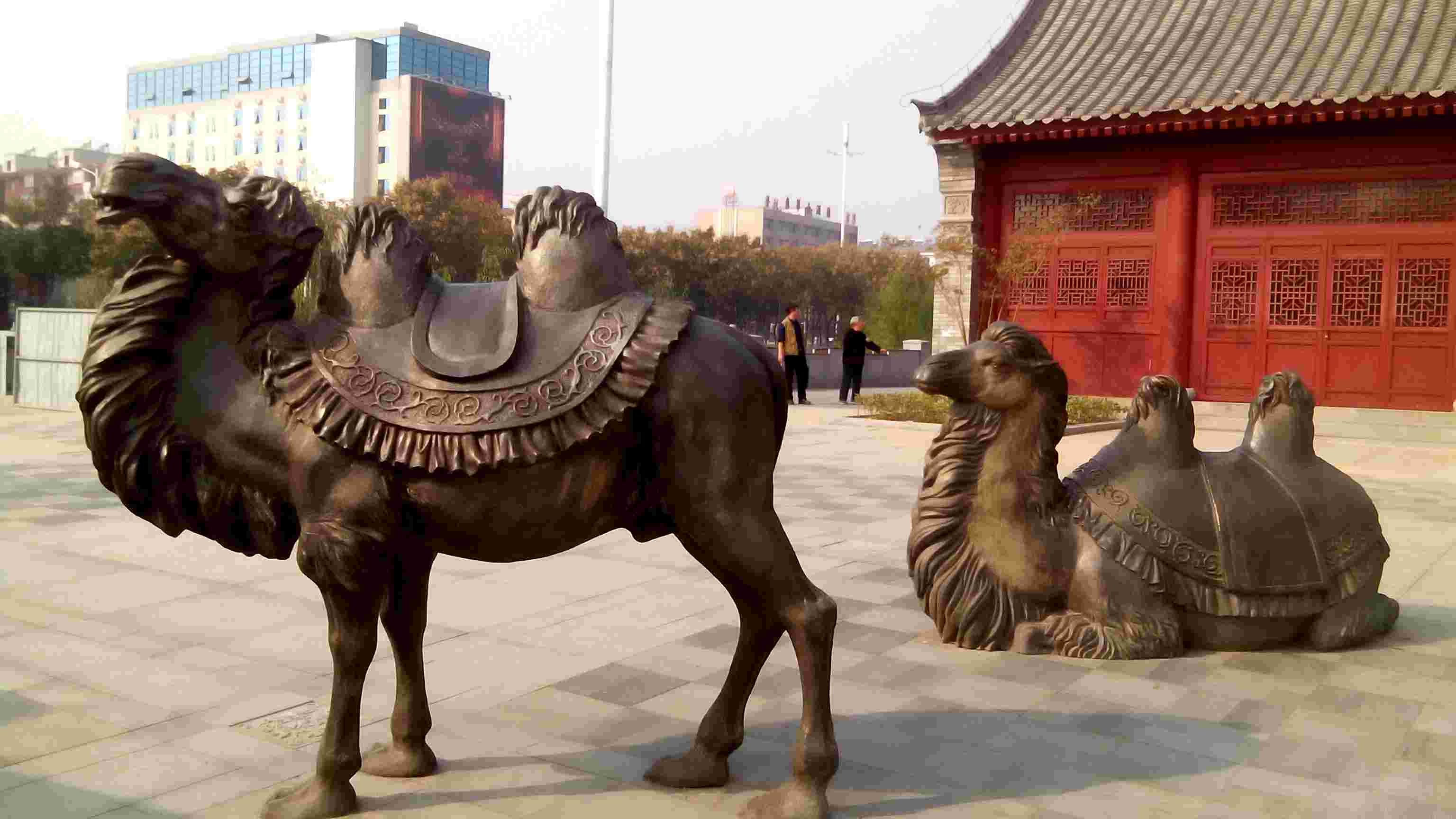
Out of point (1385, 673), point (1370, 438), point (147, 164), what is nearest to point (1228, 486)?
point (1385, 673)

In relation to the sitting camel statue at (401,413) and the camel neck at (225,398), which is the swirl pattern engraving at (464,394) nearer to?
the sitting camel statue at (401,413)

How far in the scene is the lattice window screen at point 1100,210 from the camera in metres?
15.7

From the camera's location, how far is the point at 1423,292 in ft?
46.7

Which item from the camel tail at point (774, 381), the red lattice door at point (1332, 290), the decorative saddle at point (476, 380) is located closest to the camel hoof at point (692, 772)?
the camel tail at point (774, 381)

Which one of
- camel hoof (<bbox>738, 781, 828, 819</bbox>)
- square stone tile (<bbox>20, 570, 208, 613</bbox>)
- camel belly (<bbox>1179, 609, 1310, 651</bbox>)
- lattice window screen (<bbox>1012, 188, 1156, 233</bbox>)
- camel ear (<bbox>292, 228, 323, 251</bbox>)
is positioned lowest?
square stone tile (<bbox>20, 570, 208, 613</bbox>)

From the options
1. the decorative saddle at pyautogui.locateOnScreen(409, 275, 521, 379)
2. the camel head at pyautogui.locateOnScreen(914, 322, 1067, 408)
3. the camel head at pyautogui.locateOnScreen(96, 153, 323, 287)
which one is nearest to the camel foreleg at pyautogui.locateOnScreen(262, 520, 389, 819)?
the decorative saddle at pyautogui.locateOnScreen(409, 275, 521, 379)

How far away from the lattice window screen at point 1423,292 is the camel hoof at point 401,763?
14.6m

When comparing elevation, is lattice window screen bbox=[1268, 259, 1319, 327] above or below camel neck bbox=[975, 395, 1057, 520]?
above

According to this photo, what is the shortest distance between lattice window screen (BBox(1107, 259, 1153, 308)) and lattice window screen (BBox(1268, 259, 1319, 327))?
5.03 ft

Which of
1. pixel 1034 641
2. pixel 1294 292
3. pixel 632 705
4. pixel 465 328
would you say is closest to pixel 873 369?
pixel 1294 292

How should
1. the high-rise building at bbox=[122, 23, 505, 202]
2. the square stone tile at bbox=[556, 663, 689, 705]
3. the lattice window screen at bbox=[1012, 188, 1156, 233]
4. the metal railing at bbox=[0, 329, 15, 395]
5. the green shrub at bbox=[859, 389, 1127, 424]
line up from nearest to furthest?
the square stone tile at bbox=[556, 663, 689, 705], the green shrub at bbox=[859, 389, 1127, 424], the lattice window screen at bbox=[1012, 188, 1156, 233], the metal railing at bbox=[0, 329, 15, 395], the high-rise building at bbox=[122, 23, 505, 202]

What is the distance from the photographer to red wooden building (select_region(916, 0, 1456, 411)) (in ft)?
46.5

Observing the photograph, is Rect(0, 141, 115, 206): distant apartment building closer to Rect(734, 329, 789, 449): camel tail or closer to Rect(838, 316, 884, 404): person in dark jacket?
Rect(838, 316, 884, 404): person in dark jacket

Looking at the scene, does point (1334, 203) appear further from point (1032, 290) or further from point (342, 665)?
point (342, 665)
